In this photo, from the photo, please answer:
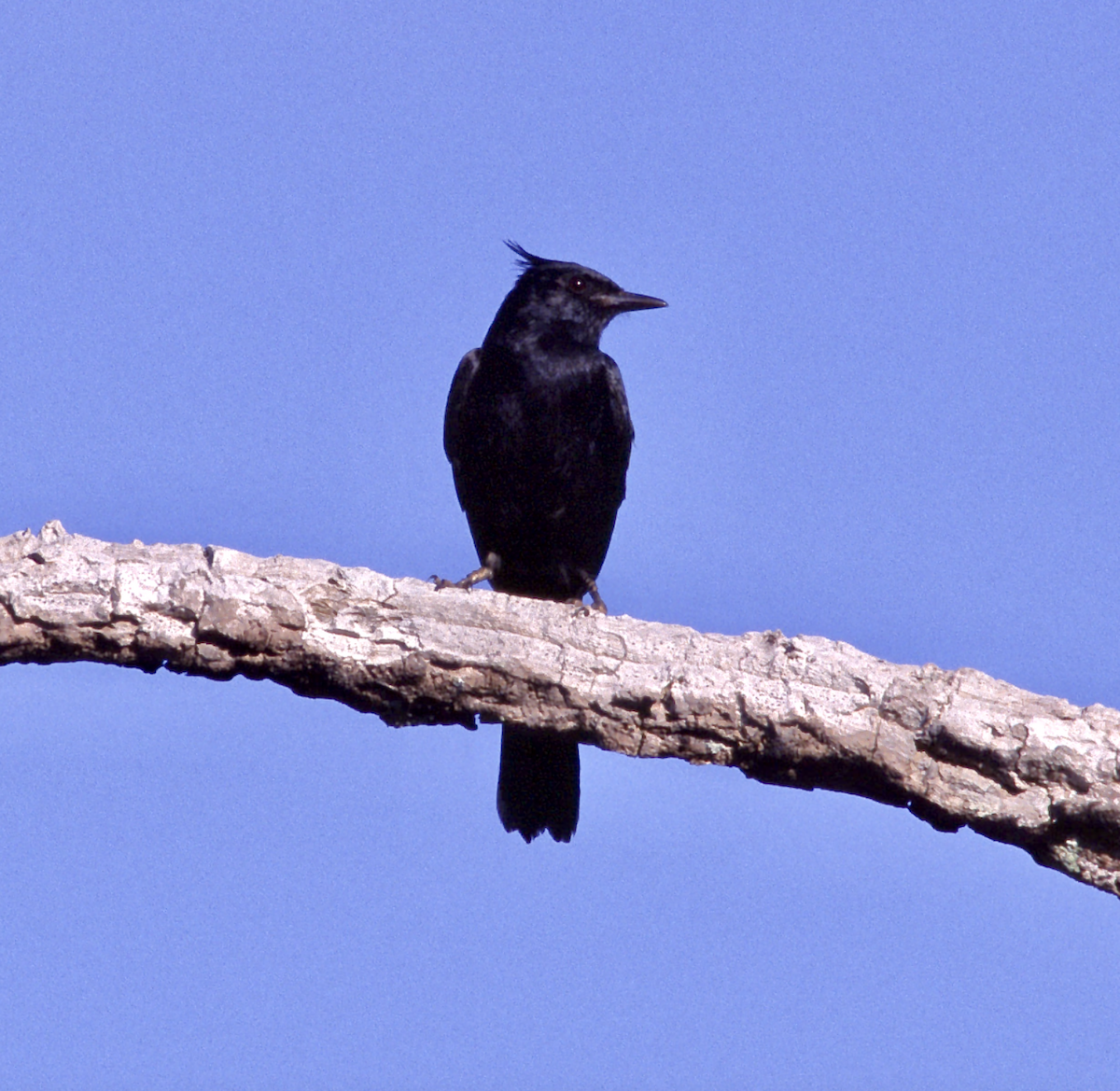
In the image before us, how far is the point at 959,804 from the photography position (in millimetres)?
4016

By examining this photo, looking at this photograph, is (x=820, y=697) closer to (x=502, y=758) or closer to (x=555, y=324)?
(x=502, y=758)

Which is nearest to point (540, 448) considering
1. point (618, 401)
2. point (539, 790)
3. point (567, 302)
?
A: point (618, 401)

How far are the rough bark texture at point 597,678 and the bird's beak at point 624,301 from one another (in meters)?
→ 3.21

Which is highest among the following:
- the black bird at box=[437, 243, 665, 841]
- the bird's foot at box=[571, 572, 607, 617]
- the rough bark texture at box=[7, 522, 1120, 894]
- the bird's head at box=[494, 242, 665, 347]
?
the bird's head at box=[494, 242, 665, 347]

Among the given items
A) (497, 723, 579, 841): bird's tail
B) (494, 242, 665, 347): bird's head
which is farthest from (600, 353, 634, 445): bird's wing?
(497, 723, 579, 841): bird's tail

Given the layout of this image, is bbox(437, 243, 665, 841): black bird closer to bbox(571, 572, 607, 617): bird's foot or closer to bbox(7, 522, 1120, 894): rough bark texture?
bbox(571, 572, 607, 617): bird's foot

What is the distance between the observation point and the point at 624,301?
709 centimetres

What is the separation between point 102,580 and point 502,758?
2.55 metres

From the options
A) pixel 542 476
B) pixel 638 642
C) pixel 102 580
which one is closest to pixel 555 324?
pixel 542 476

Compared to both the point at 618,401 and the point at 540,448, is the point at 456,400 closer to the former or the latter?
the point at 540,448

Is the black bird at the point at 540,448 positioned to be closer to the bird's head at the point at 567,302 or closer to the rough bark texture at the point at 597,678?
the bird's head at the point at 567,302

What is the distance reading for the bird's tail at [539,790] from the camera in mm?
5941

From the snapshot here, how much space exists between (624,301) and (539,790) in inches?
106

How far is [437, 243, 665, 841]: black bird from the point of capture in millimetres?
6441
